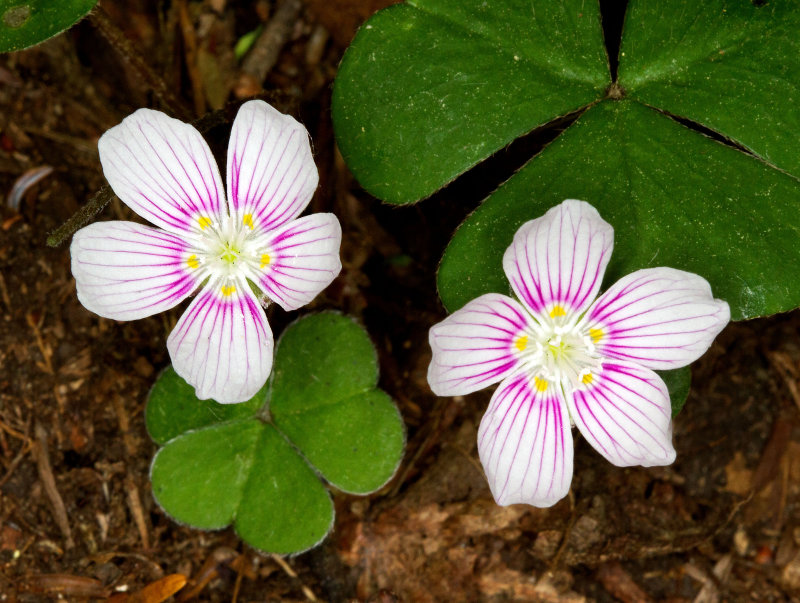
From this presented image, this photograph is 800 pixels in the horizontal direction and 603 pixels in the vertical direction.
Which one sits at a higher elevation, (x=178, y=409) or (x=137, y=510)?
(x=178, y=409)

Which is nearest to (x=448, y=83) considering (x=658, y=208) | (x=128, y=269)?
(x=658, y=208)

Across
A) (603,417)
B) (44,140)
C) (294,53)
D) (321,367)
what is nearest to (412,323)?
(321,367)

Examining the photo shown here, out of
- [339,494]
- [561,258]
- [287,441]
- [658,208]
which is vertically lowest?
[339,494]

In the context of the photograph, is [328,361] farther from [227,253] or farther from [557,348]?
[557,348]

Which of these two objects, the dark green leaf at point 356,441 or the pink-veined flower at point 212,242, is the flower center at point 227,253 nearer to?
the pink-veined flower at point 212,242

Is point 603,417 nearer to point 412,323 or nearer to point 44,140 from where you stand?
point 412,323

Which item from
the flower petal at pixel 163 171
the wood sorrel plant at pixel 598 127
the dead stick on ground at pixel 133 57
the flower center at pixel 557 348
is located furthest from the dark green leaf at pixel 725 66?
the dead stick on ground at pixel 133 57

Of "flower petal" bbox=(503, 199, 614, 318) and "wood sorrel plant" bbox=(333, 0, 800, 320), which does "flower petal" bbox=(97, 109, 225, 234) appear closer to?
"wood sorrel plant" bbox=(333, 0, 800, 320)
